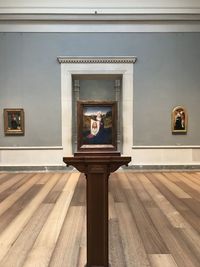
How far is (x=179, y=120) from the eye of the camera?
12594mm

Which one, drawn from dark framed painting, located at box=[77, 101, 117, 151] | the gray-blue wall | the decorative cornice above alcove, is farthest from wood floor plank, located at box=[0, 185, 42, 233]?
the decorative cornice above alcove

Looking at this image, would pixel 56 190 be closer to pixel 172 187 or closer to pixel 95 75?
pixel 172 187

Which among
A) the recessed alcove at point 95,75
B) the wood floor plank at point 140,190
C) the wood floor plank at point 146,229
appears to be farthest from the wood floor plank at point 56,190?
the wood floor plank at point 140,190

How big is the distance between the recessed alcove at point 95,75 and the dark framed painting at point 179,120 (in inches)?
68.2

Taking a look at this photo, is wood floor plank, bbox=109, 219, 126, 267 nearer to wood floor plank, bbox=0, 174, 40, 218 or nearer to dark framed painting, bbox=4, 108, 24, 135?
wood floor plank, bbox=0, 174, 40, 218

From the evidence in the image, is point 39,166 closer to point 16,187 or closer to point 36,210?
point 16,187

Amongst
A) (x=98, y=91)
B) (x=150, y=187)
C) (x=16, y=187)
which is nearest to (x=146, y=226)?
(x=150, y=187)

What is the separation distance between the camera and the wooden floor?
4.36m

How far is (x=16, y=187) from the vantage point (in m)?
9.48

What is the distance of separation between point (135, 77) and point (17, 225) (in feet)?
27.6

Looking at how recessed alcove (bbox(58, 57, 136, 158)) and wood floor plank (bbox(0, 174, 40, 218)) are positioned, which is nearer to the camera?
wood floor plank (bbox(0, 174, 40, 218))

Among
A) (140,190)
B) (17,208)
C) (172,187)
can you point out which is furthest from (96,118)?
(172,187)

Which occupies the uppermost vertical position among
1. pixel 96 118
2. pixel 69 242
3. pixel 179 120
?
pixel 179 120

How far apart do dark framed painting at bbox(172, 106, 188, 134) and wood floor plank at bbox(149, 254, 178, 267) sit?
8676 mm
